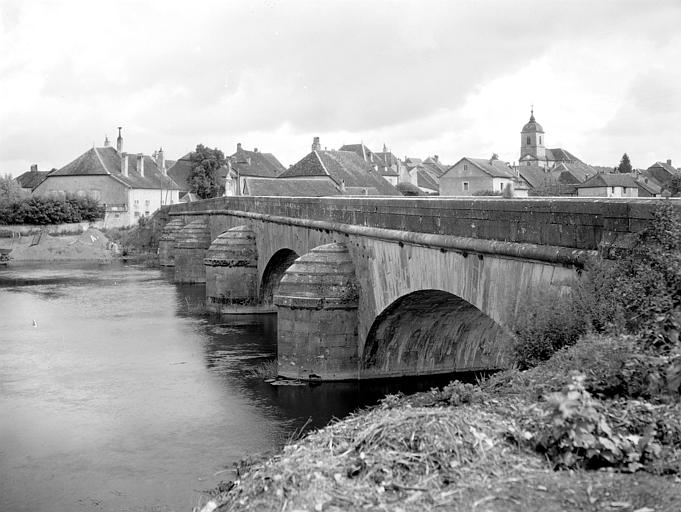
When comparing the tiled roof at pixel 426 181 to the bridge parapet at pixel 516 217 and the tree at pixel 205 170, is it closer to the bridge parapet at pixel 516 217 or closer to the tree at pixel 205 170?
the tree at pixel 205 170

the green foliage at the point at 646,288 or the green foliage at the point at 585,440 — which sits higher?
the green foliage at the point at 646,288

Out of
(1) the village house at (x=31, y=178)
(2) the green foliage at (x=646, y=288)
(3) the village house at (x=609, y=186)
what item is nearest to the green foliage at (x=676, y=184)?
(2) the green foliage at (x=646, y=288)

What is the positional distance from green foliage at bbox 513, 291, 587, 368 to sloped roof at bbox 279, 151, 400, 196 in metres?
37.9

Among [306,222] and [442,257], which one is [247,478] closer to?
[442,257]

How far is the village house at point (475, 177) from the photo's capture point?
5866 centimetres

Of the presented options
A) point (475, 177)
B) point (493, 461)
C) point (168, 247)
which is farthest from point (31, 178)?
point (493, 461)

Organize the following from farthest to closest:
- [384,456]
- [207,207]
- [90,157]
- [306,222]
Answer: [90,157] → [207,207] → [306,222] → [384,456]

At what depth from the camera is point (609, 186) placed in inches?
1906

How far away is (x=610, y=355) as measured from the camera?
22.0 ft

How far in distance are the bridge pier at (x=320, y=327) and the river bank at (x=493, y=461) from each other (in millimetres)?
11175

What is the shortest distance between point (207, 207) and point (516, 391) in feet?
121

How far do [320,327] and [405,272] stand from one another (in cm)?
342

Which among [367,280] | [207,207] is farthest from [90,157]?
[367,280]

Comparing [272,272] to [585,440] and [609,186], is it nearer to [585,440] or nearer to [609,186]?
[585,440]
